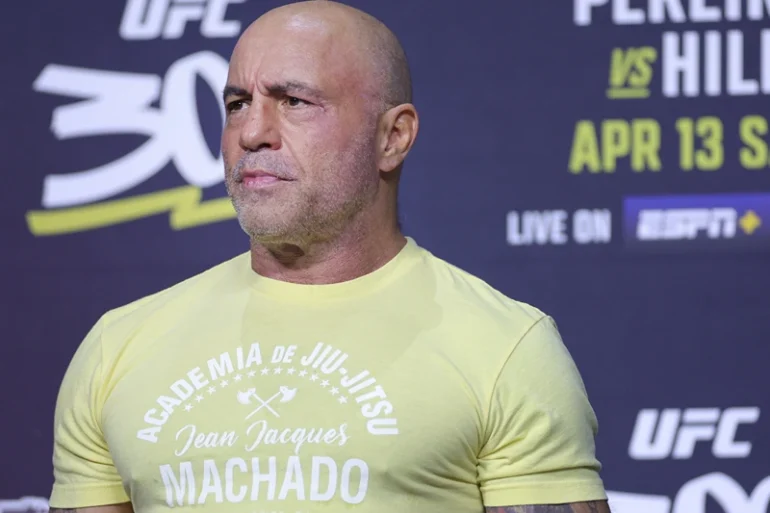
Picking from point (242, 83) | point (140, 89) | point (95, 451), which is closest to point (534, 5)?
point (140, 89)

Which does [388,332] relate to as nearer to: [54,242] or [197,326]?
[197,326]

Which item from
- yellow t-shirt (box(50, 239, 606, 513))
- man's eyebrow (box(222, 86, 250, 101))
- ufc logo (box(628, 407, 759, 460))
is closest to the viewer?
yellow t-shirt (box(50, 239, 606, 513))

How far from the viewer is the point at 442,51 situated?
6.87ft

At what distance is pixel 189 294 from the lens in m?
1.42

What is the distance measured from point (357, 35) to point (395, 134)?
13cm

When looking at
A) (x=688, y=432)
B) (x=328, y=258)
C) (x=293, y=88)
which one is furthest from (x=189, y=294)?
(x=688, y=432)

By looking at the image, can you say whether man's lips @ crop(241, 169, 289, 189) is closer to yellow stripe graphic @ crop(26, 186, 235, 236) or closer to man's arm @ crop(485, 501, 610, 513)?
man's arm @ crop(485, 501, 610, 513)

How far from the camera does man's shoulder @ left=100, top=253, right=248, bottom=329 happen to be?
140cm

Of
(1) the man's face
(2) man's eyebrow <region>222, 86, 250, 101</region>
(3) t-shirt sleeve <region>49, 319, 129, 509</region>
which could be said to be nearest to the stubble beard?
(1) the man's face

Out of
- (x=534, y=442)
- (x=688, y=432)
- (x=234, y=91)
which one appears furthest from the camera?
(x=688, y=432)

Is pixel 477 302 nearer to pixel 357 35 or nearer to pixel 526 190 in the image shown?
pixel 357 35

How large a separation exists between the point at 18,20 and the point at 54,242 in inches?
16.1

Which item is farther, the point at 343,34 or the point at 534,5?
the point at 534,5

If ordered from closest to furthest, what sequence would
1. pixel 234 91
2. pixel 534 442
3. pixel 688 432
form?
pixel 534 442, pixel 234 91, pixel 688 432
